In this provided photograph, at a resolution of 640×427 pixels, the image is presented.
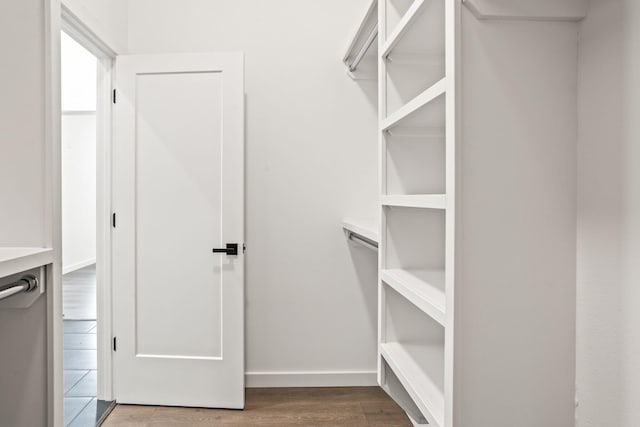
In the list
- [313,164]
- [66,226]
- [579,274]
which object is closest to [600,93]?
[579,274]

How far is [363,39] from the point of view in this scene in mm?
2170

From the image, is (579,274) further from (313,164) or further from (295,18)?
(295,18)

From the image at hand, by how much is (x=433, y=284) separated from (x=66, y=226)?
6793mm

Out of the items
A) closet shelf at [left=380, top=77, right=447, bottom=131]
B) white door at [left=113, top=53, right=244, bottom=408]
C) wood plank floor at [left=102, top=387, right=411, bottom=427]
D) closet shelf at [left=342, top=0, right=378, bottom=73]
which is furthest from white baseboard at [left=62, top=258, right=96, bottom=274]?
closet shelf at [left=380, top=77, right=447, bottom=131]

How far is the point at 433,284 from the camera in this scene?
1.08 meters

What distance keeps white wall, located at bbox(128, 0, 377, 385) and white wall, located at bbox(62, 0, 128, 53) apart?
510 mm

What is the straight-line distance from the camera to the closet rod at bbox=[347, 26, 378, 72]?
6.55ft

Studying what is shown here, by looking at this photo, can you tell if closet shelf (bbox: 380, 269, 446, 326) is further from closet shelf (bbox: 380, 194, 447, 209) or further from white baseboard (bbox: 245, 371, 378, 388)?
white baseboard (bbox: 245, 371, 378, 388)

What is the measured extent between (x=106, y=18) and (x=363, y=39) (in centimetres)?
141

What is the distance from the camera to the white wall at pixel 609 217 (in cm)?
66

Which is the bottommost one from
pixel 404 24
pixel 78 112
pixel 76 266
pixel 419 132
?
pixel 76 266

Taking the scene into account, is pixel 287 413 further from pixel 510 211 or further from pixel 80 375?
pixel 510 211

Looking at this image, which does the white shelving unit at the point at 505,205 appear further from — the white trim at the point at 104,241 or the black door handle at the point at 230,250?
the white trim at the point at 104,241

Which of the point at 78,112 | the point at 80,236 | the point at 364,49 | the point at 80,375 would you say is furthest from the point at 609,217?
the point at 80,236
